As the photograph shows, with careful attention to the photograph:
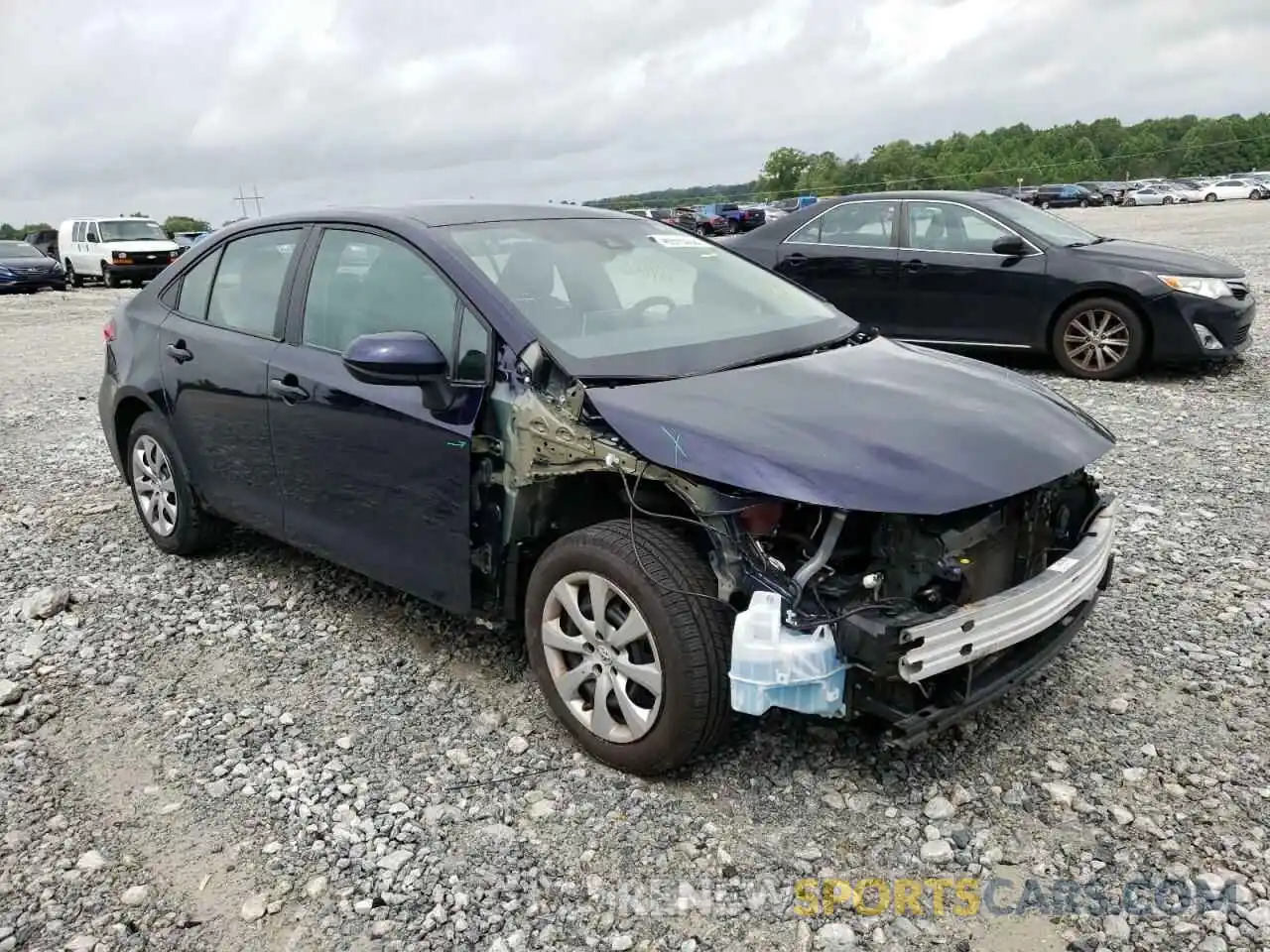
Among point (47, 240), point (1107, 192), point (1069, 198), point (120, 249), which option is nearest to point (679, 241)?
point (120, 249)

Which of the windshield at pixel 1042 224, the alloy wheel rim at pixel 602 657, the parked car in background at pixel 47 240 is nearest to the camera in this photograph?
the alloy wheel rim at pixel 602 657

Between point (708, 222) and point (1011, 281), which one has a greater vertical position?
point (708, 222)

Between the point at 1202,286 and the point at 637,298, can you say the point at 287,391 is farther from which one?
the point at 1202,286

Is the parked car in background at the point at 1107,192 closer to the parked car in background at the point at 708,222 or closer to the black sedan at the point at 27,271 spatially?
the parked car in background at the point at 708,222

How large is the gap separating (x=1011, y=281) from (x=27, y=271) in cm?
2500

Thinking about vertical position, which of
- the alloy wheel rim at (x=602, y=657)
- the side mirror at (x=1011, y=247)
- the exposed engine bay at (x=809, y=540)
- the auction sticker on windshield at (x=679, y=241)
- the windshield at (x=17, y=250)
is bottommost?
the alloy wheel rim at (x=602, y=657)

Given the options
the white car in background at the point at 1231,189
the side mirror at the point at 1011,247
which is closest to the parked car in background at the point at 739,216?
the white car in background at the point at 1231,189

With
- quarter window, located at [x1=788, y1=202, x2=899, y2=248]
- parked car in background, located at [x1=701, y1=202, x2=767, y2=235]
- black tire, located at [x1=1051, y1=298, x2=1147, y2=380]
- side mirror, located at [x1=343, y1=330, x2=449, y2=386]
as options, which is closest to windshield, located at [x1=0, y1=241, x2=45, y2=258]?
quarter window, located at [x1=788, y1=202, x2=899, y2=248]

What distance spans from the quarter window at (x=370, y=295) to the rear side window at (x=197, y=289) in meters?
0.92

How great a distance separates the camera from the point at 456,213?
388 cm

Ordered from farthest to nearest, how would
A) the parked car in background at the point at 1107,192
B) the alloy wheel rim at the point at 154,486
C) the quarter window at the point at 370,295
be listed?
the parked car in background at the point at 1107,192, the alloy wheel rim at the point at 154,486, the quarter window at the point at 370,295

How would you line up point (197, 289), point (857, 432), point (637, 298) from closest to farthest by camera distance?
point (857, 432) < point (637, 298) < point (197, 289)

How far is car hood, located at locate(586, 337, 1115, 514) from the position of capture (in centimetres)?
267

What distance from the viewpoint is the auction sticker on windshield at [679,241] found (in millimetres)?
4145
